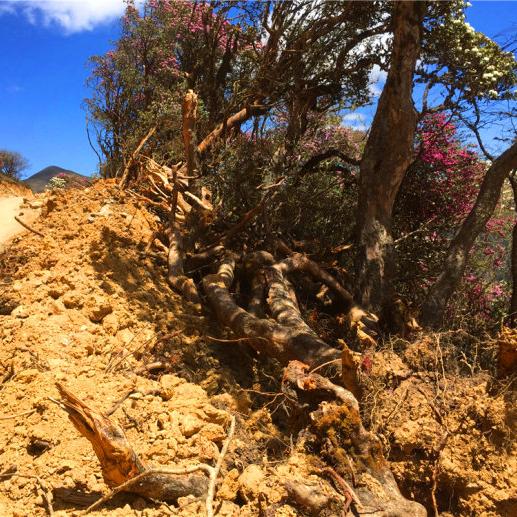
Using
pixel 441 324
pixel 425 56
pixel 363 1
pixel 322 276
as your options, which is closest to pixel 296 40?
pixel 363 1

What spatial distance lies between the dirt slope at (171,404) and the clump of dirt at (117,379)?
0.4 inches

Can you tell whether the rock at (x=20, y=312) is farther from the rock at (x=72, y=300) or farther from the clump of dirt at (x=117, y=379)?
the rock at (x=72, y=300)

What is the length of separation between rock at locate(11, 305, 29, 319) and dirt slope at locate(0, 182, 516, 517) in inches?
0.5

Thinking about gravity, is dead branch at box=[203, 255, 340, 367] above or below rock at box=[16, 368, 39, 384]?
above

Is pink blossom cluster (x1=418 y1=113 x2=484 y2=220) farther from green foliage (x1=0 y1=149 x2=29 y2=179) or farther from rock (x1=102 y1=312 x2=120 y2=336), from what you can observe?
green foliage (x1=0 y1=149 x2=29 y2=179)

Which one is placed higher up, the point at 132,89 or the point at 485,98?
the point at 132,89

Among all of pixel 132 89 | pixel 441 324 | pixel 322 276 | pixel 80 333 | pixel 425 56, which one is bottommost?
pixel 80 333

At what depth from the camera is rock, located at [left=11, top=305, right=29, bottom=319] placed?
13.3 ft

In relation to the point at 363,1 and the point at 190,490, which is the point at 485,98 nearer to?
the point at 363,1

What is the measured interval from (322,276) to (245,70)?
508cm

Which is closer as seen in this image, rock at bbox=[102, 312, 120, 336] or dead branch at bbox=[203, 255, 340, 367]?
dead branch at bbox=[203, 255, 340, 367]

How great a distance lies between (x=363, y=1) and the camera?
21.9 ft

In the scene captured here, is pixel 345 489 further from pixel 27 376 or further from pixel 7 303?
pixel 7 303

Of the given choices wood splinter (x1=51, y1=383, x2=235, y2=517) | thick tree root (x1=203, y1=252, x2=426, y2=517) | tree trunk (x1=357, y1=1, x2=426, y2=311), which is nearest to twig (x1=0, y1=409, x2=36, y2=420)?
wood splinter (x1=51, y1=383, x2=235, y2=517)
